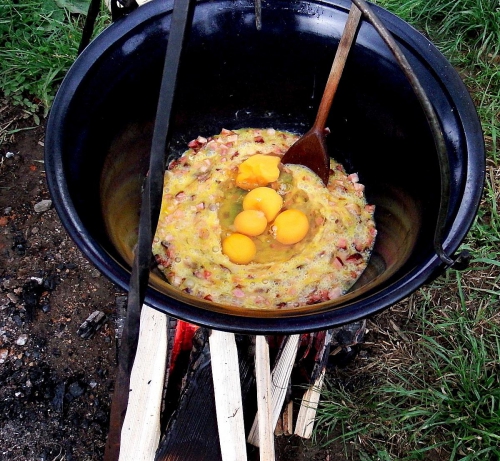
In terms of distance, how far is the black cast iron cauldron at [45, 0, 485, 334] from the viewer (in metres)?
1.77

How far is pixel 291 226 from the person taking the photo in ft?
8.30

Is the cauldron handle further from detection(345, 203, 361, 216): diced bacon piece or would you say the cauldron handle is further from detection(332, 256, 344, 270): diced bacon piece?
detection(345, 203, 361, 216): diced bacon piece

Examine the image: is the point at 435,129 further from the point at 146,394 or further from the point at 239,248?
the point at 146,394

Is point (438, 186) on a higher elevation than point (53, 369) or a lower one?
higher

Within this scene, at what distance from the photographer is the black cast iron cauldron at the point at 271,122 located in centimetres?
177

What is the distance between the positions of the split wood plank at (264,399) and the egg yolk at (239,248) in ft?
1.31

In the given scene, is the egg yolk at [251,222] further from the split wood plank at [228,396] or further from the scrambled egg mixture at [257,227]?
the split wood plank at [228,396]

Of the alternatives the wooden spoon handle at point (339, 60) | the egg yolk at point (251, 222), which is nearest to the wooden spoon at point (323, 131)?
the wooden spoon handle at point (339, 60)

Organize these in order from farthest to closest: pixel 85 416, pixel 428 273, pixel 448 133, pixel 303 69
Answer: pixel 85 416
pixel 303 69
pixel 448 133
pixel 428 273

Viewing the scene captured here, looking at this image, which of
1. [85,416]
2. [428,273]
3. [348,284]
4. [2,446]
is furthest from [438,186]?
[2,446]

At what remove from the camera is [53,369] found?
2.87 metres

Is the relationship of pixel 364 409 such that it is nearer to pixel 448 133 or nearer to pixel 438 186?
pixel 438 186

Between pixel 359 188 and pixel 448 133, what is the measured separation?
33.5 inches

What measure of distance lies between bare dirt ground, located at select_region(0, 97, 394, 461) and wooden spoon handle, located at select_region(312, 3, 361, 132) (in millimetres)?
1340
